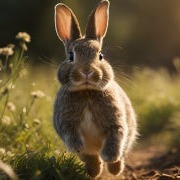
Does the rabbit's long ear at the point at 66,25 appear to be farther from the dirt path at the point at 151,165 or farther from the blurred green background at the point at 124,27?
the blurred green background at the point at 124,27

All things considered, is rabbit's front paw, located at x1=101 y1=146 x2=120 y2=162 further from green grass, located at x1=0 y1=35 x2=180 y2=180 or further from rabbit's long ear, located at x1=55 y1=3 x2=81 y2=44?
rabbit's long ear, located at x1=55 y1=3 x2=81 y2=44

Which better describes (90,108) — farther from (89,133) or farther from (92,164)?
(92,164)

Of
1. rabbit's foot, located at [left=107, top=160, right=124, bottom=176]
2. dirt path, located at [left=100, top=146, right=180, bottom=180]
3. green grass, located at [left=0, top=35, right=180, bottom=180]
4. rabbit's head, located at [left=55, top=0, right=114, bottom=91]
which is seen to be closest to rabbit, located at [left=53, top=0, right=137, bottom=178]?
rabbit's head, located at [left=55, top=0, right=114, bottom=91]

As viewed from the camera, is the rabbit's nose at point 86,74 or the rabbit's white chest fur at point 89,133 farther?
the rabbit's white chest fur at point 89,133

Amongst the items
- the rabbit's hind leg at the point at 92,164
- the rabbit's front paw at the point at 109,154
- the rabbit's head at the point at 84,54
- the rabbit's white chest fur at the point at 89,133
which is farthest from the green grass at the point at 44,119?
the rabbit's head at the point at 84,54

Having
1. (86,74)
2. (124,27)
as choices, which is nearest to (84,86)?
(86,74)

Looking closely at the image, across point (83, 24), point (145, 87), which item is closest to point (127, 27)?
point (83, 24)
